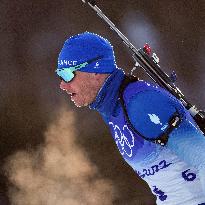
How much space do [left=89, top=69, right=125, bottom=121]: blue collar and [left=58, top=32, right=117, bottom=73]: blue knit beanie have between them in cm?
17

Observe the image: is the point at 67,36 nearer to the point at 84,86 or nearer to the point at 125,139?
the point at 84,86

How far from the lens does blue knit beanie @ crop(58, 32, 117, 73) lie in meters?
2.72

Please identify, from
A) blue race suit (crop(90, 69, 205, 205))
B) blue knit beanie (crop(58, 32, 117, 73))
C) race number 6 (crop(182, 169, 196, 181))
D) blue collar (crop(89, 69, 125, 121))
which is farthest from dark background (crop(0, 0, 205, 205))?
race number 6 (crop(182, 169, 196, 181))

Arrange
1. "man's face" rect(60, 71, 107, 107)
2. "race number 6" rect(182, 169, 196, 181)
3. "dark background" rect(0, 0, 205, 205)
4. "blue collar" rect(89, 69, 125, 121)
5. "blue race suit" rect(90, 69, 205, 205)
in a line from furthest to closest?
"dark background" rect(0, 0, 205, 205), "man's face" rect(60, 71, 107, 107), "blue collar" rect(89, 69, 125, 121), "race number 6" rect(182, 169, 196, 181), "blue race suit" rect(90, 69, 205, 205)

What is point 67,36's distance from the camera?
1082 centimetres

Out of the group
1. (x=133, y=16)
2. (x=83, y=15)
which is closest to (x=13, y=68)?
(x=83, y=15)

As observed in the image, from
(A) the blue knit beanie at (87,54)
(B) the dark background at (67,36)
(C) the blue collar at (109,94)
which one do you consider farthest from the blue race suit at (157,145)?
(B) the dark background at (67,36)

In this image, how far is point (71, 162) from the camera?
41.5 ft

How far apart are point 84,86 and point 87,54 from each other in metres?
0.25

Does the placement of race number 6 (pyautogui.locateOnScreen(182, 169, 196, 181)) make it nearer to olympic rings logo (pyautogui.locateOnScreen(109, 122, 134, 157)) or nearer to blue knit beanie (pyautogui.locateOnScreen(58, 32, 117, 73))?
olympic rings logo (pyautogui.locateOnScreen(109, 122, 134, 157))

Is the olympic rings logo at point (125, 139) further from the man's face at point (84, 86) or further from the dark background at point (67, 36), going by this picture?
the dark background at point (67, 36)

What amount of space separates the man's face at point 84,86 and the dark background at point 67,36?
25.9 feet

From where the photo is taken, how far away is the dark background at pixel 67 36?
34.8ft

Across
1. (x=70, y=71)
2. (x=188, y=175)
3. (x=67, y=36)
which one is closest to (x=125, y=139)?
(x=188, y=175)
